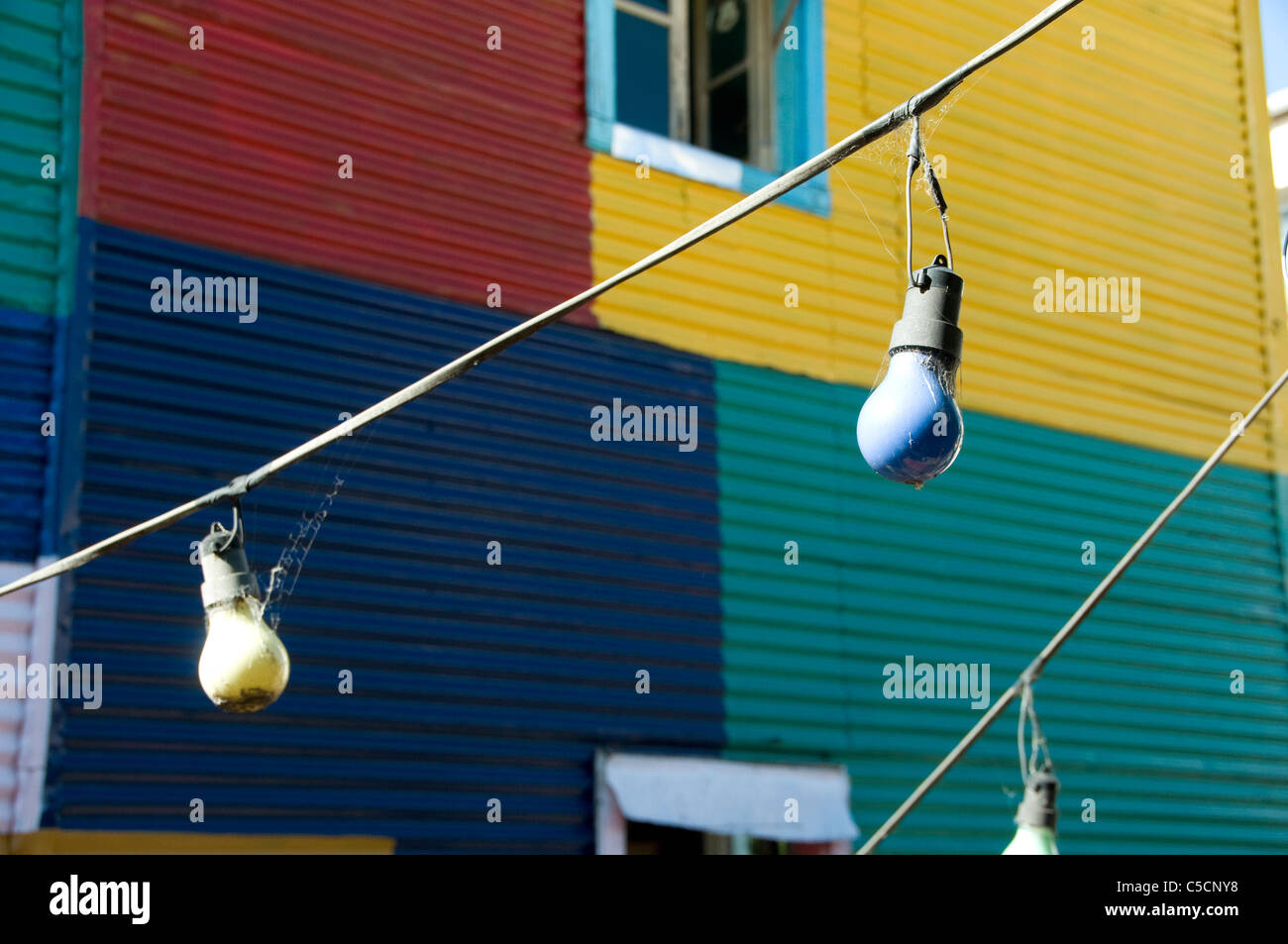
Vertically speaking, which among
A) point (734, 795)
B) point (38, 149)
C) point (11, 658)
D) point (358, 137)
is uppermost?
point (358, 137)

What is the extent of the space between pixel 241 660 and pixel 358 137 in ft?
13.3

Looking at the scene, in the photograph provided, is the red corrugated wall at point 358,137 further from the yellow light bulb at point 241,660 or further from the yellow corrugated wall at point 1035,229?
the yellow light bulb at point 241,660

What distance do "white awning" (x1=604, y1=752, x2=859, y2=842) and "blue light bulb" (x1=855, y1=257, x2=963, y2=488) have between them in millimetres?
4217

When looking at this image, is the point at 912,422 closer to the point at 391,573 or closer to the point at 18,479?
the point at 391,573

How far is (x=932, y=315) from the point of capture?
11.9 ft

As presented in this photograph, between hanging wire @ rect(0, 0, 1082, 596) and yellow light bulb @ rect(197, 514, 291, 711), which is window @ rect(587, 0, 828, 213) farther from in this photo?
yellow light bulb @ rect(197, 514, 291, 711)

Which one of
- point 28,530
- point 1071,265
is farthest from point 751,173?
point 28,530

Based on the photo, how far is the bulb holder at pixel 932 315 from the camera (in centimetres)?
360

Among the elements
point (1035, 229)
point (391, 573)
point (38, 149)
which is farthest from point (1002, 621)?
point (38, 149)

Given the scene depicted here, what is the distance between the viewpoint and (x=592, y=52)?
8.38 metres

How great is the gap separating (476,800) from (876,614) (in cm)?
260

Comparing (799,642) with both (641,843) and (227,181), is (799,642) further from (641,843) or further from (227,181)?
(227,181)

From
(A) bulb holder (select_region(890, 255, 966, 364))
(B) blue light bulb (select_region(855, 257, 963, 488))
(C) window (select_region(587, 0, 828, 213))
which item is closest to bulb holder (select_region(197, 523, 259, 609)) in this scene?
(B) blue light bulb (select_region(855, 257, 963, 488))

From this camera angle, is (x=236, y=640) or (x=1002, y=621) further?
(x=1002, y=621)
